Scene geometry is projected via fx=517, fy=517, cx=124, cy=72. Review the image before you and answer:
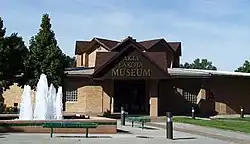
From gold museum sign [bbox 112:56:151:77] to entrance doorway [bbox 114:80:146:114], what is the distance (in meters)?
5.31

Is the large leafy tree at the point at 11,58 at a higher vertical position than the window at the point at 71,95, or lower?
higher

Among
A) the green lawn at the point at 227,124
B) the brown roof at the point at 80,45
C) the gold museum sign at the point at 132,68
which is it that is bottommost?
the green lawn at the point at 227,124

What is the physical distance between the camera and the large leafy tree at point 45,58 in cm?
3778

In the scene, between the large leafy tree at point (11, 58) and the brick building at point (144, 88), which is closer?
the large leafy tree at point (11, 58)

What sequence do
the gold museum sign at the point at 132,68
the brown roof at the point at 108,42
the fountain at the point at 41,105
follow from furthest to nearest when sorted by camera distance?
the brown roof at the point at 108,42 → the gold museum sign at the point at 132,68 → the fountain at the point at 41,105

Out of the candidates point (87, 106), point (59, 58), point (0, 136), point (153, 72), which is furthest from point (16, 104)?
point (0, 136)

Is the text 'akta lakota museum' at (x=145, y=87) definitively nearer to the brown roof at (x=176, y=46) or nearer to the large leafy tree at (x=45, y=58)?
the large leafy tree at (x=45, y=58)

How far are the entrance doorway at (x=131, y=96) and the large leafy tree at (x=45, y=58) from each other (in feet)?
28.2

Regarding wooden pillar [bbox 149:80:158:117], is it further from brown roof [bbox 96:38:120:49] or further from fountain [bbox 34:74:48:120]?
fountain [bbox 34:74:48:120]

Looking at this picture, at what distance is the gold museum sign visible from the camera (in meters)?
40.5

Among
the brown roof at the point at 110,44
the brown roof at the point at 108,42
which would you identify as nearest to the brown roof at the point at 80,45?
the brown roof at the point at 110,44

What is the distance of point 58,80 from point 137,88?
1065cm

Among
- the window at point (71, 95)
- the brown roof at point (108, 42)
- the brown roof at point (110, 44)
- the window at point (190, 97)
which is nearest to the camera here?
the window at point (71, 95)

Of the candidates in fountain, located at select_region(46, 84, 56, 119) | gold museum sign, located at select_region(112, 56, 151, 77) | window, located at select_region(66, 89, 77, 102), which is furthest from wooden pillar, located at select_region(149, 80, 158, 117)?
fountain, located at select_region(46, 84, 56, 119)
